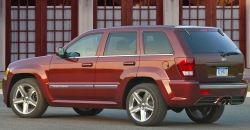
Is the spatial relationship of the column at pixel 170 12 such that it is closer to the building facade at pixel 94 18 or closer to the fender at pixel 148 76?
the building facade at pixel 94 18

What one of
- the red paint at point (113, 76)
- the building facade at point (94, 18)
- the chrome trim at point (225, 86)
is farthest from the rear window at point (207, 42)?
the building facade at point (94, 18)

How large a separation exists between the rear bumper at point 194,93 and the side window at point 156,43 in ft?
2.07

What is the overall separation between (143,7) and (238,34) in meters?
3.71

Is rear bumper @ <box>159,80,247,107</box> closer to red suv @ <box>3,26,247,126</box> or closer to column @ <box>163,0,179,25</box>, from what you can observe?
red suv @ <box>3,26,247,126</box>

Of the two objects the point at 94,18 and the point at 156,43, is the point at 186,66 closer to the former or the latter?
the point at 156,43

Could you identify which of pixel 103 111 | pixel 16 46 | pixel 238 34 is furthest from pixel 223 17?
pixel 103 111

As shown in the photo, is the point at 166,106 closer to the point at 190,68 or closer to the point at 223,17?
the point at 190,68

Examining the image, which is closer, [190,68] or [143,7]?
[190,68]

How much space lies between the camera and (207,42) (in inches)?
530

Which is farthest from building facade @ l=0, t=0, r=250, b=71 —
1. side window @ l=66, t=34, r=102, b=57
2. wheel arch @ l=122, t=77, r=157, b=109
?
wheel arch @ l=122, t=77, r=157, b=109

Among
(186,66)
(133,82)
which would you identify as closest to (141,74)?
(133,82)

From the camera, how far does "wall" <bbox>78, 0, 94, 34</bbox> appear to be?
3112cm

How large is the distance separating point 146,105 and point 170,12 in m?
18.3

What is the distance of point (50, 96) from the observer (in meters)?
14.4
